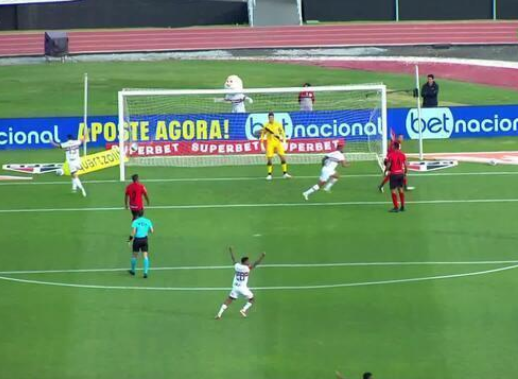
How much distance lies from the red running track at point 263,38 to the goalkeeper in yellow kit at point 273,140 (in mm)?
20423

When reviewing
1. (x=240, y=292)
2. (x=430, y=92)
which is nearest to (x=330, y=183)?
(x=430, y=92)

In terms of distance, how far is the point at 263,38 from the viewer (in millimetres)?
59500

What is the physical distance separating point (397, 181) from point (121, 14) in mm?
31131

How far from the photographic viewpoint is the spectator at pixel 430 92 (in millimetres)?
43781

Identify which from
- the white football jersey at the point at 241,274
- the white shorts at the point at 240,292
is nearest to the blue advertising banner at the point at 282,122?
the white shorts at the point at 240,292

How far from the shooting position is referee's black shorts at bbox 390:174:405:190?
34.4m

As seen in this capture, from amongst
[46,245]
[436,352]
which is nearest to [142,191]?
[46,245]

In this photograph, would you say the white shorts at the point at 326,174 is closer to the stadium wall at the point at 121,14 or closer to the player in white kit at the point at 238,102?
the player in white kit at the point at 238,102

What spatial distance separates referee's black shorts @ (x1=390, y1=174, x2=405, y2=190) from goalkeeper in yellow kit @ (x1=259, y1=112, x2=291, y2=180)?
4.81 metres

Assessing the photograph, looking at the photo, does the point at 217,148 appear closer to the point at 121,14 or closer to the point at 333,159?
the point at 333,159

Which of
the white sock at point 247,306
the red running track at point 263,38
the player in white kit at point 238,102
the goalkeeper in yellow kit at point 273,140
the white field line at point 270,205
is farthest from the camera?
the red running track at point 263,38

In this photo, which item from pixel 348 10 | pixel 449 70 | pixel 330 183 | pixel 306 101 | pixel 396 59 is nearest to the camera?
pixel 330 183

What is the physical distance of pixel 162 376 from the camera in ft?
80.2

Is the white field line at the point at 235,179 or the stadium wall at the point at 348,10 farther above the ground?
the stadium wall at the point at 348,10
